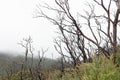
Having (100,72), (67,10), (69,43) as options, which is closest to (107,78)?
(100,72)

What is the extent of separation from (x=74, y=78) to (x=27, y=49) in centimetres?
3972

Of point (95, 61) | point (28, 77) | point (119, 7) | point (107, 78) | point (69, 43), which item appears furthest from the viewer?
point (28, 77)

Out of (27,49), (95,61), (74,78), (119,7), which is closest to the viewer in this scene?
(95,61)

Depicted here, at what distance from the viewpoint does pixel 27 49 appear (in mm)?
50031

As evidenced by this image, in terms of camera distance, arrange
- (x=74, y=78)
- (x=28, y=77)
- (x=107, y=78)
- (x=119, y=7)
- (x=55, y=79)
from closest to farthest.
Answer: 1. (x=107, y=78)
2. (x=74, y=78)
3. (x=55, y=79)
4. (x=119, y=7)
5. (x=28, y=77)

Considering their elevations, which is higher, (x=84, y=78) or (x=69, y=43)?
(x=69, y=43)

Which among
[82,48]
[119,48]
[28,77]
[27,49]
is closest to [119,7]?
[119,48]

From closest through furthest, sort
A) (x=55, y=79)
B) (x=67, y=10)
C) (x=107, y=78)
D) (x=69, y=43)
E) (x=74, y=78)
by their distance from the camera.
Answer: (x=107, y=78)
(x=74, y=78)
(x=55, y=79)
(x=67, y=10)
(x=69, y=43)

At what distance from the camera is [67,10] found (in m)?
21.8

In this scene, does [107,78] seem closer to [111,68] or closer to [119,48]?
[111,68]

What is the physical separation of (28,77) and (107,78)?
6061 centimetres

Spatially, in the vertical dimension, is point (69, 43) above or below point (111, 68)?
above

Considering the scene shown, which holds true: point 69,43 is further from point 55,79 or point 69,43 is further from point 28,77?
point 28,77

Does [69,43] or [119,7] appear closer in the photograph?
[119,7]
